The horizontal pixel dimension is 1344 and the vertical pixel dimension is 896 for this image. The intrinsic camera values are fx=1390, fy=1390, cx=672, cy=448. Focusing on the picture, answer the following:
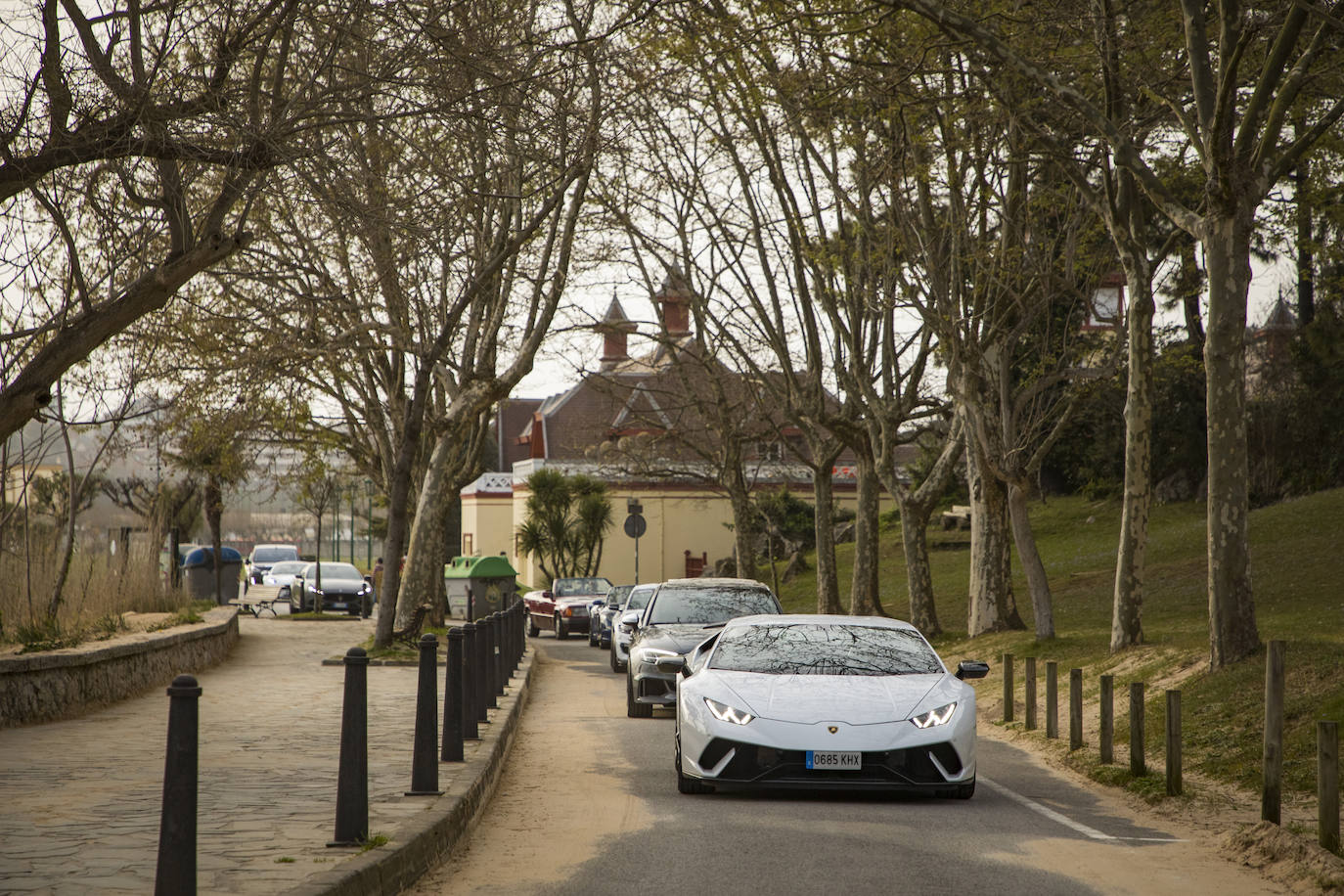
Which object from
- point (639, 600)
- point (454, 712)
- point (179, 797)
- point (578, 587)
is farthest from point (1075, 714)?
point (578, 587)

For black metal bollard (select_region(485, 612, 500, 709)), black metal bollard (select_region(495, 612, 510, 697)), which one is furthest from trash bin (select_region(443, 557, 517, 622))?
black metal bollard (select_region(485, 612, 500, 709))

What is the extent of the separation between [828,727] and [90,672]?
8.60m

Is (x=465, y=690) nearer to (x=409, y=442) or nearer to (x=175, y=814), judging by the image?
(x=175, y=814)

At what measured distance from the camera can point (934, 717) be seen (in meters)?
9.32

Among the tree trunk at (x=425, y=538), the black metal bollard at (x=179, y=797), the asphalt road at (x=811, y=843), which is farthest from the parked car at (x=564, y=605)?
the black metal bollard at (x=179, y=797)

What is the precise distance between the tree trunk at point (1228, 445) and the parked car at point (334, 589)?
31.4 metres

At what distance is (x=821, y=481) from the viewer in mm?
31812

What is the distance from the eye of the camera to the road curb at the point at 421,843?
19.4 ft

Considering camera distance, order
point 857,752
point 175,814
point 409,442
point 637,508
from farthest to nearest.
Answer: point 637,508
point 409,442
point 857,752
point 175,814

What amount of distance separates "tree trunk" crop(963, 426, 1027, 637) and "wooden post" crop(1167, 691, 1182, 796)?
12775 millimetres

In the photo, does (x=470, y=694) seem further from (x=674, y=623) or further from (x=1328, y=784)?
(x=1328, y=784)

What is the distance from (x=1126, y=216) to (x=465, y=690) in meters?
10.4

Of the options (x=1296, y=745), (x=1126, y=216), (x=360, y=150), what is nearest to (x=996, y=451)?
(x=1126, y=216)

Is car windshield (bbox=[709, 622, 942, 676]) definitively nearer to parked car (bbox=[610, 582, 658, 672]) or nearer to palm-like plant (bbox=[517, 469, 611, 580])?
parked car (bbox=[610, 582, 658, 672])
